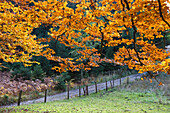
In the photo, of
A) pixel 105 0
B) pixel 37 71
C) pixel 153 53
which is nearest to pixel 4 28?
pixel 105 0

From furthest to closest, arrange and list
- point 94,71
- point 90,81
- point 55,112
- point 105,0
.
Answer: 1. point 94,71
2. point 90,81
3. point 55,112
4. point 105,0

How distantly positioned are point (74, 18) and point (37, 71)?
11440 mm

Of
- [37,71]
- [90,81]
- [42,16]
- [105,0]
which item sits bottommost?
[90,81]

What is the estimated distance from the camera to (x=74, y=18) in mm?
2891

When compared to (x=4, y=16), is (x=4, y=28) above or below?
below

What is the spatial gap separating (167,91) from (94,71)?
11.0 meters

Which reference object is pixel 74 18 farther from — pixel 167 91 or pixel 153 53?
pixel 167 91

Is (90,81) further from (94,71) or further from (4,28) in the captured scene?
(4,28)

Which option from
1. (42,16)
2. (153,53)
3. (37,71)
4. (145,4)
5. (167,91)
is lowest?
(167,91)

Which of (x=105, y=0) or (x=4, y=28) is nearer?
(x=105, y=0)

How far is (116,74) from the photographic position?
1766 centimetres

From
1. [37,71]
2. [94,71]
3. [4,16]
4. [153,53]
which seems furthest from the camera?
[94,71]

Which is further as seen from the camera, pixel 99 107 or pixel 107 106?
pixel 107 106

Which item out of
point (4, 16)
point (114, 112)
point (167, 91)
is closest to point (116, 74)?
point (167, 91)
